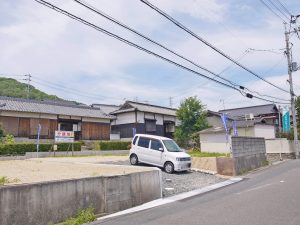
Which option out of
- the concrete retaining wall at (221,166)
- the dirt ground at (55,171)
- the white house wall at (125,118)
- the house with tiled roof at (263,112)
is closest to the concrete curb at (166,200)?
the dirt ground at (55,171)

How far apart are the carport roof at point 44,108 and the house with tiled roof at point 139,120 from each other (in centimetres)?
260

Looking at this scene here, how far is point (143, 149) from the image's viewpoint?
742 inches

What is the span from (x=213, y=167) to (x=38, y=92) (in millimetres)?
72736

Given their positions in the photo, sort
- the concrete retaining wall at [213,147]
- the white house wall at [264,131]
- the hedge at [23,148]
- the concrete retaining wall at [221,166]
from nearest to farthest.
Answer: the concrete retaining wall at [221,166] < the hedge at [23,148] < the concrete retaining wall at [213,147] < the white house wall at [264,131]

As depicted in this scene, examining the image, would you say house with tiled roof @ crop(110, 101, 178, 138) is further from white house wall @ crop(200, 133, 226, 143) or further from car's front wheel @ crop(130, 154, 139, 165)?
car's front wheel @ crop(130, 154, 139, 165)

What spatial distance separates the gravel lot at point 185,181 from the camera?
1366cm

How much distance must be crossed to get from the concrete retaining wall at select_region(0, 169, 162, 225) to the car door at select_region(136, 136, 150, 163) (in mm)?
6847

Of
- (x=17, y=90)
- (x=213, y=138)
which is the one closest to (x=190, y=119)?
(x=213, y=138)

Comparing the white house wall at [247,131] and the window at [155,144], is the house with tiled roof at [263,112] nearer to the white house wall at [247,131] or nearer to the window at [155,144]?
the white house wall at [247,131]

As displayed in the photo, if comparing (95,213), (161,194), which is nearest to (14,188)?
(95,213)

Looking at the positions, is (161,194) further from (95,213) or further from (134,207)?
(95,213)

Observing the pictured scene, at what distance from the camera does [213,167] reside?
19516 millimetres

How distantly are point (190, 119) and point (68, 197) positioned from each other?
33.0 m

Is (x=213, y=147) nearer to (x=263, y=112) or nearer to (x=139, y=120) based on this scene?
(x=139, y=120)
